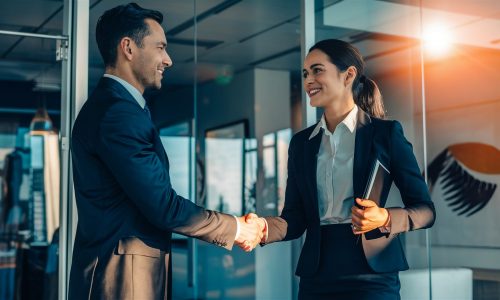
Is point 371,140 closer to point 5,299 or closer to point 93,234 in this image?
point 93,234

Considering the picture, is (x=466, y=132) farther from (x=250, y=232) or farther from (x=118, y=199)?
(x=118, y=199)

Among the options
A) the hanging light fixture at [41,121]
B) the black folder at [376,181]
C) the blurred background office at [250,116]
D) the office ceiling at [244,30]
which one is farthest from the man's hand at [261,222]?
the hanging light fixture at [41,121]

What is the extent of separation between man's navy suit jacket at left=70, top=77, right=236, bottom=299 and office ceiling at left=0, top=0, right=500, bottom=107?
1299mm

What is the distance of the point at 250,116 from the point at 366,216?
6.04m

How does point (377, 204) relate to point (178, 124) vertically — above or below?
below

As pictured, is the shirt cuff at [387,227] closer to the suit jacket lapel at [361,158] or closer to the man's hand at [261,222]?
the suit jacket lapel at [361,158]

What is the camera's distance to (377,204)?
2412 millimetres

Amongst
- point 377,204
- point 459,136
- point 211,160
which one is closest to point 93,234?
point 377,204

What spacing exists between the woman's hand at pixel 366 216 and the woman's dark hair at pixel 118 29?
3.10 ft

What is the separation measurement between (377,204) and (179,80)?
4922 millimetres

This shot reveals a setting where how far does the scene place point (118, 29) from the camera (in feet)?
7.91

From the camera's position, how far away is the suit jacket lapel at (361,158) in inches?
96.9

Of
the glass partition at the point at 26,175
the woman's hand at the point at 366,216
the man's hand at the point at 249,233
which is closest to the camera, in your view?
the woman's hand at the point at 366,216

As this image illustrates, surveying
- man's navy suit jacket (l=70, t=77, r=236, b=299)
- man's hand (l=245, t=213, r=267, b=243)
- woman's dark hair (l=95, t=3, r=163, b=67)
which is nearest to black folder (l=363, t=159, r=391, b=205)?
man's hand (l=245, t=213, r=267, b=243)
